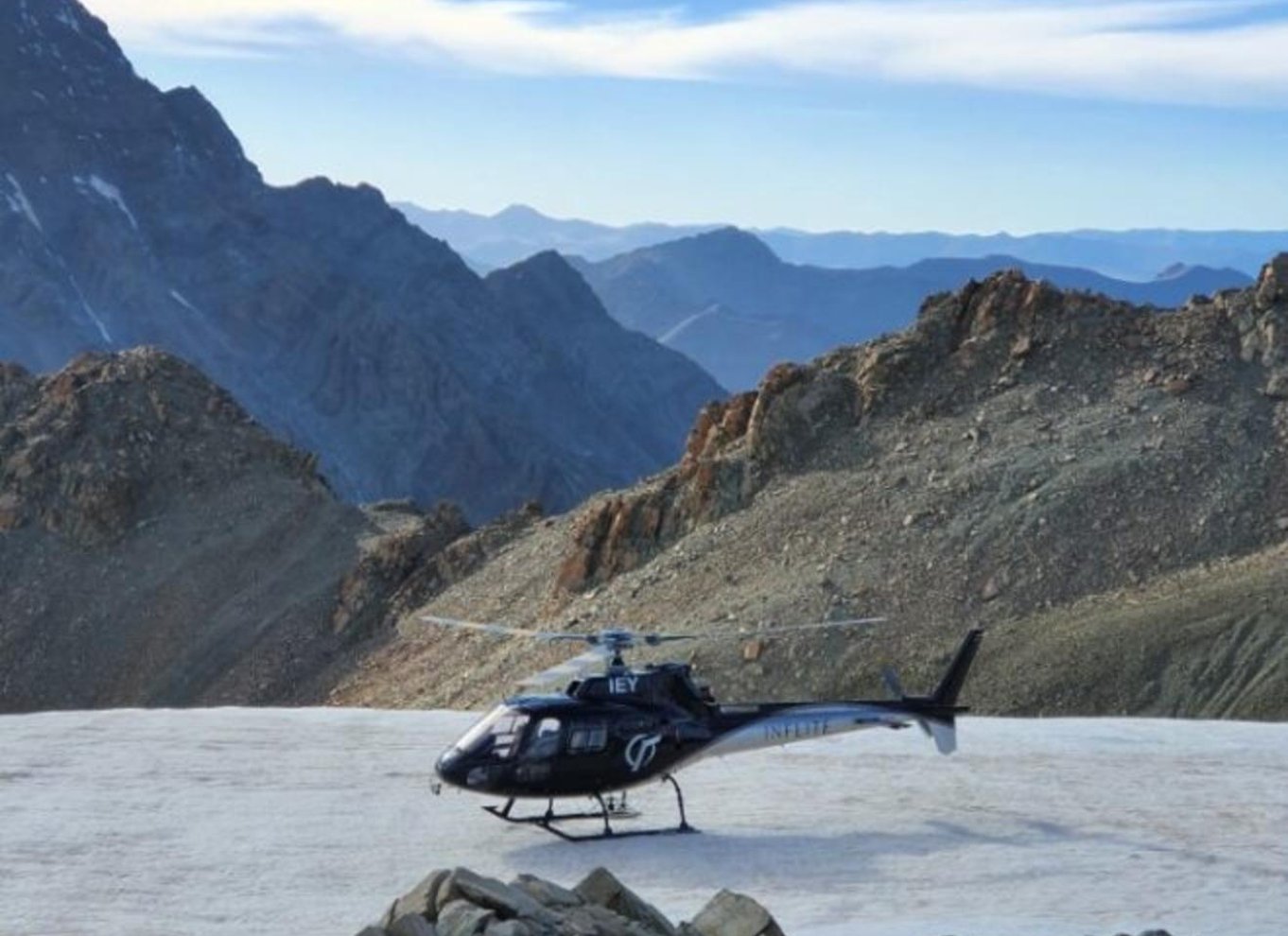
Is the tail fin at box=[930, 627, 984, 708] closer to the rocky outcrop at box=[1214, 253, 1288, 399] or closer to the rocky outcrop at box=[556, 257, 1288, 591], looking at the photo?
the rocky outcrop at box=[556, 257, 1288, 591]

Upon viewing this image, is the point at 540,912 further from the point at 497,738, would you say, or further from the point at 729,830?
the point at 729,830

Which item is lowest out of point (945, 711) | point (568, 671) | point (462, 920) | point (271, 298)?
point (945, 711)

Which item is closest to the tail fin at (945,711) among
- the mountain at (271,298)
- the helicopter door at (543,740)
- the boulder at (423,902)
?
the helicopter door at (543,740)

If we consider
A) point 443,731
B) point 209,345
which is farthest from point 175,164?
point 443,731

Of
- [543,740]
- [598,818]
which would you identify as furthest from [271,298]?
[543,740]

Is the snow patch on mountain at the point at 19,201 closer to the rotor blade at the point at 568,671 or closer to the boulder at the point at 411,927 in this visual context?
the rotor blade at the point at 568,671

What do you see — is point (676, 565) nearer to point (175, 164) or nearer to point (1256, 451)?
point (1256, 451)

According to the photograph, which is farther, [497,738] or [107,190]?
[107,190]
